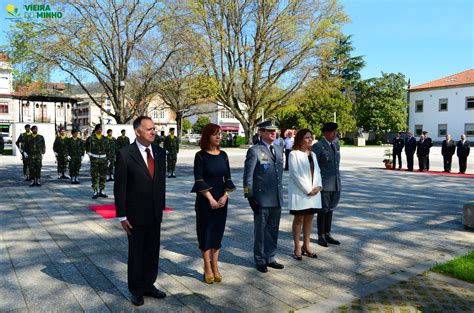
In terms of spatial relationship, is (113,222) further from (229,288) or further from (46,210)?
(229,288)

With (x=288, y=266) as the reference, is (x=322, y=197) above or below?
above

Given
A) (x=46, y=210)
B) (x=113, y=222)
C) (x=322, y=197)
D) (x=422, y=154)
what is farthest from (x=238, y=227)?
(x=422, y=154)

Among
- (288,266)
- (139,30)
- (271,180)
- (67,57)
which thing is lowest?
(288,266)

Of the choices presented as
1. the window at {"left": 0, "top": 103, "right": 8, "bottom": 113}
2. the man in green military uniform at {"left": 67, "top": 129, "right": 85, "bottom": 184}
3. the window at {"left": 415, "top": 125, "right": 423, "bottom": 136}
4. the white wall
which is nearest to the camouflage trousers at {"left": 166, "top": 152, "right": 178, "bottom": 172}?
the man in green military uniform at {"left": 67, "top": 129, "right": 85, "bottom": 184}

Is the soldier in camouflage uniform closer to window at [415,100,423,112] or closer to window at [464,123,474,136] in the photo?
window at [464,123,474,136]

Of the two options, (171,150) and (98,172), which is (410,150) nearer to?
(171,150)

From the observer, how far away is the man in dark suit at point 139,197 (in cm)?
371

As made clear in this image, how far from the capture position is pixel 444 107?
189 ft

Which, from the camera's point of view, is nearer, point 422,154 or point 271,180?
point 271,180

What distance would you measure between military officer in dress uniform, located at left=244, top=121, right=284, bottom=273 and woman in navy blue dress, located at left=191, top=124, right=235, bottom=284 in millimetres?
457

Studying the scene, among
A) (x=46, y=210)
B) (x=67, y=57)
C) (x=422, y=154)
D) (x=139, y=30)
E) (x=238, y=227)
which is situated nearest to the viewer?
(x=238, y=227)

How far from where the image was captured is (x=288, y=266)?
5012 millimetres

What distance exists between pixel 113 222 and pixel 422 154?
52.0 ft

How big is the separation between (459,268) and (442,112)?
6086cm
